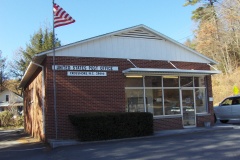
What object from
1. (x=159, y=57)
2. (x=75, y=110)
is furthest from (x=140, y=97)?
(x=75, y=110)

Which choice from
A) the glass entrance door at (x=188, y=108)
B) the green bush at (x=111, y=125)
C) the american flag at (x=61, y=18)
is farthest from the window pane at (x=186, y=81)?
the american flag at (x=61, y=18)

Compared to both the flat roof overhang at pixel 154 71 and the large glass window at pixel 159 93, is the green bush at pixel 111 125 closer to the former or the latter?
the large glass window at pixel 159 93

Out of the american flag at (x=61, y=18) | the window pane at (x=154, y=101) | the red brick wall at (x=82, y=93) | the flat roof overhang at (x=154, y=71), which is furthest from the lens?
the window pane at (x=154, y=101)

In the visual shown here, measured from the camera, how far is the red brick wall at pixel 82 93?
48.8ft

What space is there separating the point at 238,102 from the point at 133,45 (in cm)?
848

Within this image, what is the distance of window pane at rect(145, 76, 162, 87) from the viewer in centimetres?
1753

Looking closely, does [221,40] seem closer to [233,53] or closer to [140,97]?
[233,53]

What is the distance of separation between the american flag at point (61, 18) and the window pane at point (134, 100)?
483cm

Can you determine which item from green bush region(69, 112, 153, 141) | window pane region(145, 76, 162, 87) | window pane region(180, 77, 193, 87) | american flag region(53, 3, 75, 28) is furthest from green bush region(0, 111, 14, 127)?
american flag region(53, 3, 75, 28)

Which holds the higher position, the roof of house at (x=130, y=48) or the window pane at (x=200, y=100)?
the roof of house at (x=130, y=48)

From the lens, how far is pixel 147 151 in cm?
1089

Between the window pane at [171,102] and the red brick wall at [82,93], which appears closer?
the red brick wall at [82,93]

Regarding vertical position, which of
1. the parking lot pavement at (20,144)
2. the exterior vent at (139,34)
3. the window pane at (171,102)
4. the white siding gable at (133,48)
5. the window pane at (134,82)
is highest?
the exterior vent at (139,34)

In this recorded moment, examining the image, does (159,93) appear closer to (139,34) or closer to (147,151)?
(139,34)
